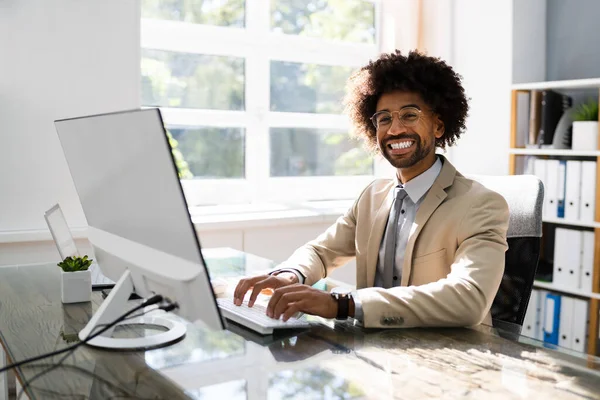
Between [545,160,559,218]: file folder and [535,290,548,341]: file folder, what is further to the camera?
[535,290,548,341]: file folder

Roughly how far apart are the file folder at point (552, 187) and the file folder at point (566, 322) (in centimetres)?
42

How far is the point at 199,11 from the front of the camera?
350 cm

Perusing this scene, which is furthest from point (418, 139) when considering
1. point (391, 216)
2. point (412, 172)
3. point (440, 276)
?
point (440, 276)

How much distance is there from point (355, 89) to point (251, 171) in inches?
65.8

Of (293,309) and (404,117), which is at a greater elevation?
(404,117)

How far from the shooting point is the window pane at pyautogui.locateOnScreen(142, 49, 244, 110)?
11.2ft

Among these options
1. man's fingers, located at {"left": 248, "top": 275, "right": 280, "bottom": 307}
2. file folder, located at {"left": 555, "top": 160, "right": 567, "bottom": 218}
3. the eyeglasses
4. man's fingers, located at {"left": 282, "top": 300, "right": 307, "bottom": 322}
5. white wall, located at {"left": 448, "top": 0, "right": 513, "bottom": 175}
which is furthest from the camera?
white wall, located at {"left": 448, "top": 0, "right": 513, "bottom": 175}

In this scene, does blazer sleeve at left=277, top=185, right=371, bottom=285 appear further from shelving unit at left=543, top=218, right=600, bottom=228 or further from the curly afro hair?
shelving unit at left=543, top=218, right=600, bottom=228

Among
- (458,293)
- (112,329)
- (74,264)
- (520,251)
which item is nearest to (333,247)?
(520,251)

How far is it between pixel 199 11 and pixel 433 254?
225 cm

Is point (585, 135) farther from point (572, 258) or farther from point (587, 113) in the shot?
point (572, 258)

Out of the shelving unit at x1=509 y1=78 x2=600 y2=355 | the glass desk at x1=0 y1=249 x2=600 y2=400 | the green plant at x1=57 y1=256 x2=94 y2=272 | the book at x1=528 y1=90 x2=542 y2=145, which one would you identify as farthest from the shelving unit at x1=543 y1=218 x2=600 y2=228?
the green plant at x1=57 y1=256 x2=94 y2=272

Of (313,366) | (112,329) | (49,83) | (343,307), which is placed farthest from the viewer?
(49,83)

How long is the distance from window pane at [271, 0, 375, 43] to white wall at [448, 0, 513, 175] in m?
0.52
